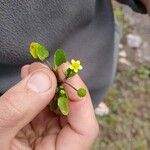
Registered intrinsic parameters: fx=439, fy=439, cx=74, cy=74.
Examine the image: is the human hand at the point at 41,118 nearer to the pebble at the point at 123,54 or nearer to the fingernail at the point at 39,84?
the fingernail at the point at 39,84

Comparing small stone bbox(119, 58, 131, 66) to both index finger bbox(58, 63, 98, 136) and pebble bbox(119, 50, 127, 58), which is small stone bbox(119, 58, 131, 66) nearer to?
pebble bbox(119, 50, 127, 58)

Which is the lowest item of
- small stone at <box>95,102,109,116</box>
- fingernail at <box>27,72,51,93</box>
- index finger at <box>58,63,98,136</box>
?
small stone at <box>95,102,109,116</box>

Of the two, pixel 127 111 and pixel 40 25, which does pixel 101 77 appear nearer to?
pixel 40 25

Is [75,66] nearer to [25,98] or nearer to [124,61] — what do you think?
[25,98]

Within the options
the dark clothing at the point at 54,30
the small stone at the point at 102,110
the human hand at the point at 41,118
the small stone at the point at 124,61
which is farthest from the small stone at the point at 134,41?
the human hand at the point at 41,118

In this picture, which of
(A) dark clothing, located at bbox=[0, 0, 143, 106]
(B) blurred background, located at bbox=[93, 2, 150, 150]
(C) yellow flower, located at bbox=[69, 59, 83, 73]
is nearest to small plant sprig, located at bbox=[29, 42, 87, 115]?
(C) yellow flower, located at bbox=[69, 59, 83, 73]

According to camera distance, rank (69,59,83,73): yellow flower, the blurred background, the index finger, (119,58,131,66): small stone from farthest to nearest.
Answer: (119,58,131,66): small stone
the blurred background
the index finger
(69,59,83,73): yellow flower

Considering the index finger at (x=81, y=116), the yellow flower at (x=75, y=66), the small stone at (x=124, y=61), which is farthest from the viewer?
the small stone at (x=124, y=61)
